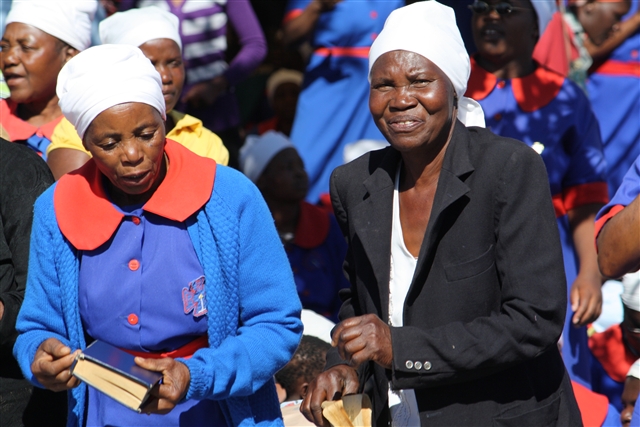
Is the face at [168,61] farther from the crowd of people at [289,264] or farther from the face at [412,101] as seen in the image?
the face at [412,101]

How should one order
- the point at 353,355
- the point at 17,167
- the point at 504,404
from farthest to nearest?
the point at 17,167
the point at 504,404
the point at 353,355

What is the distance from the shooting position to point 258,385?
9.42ft

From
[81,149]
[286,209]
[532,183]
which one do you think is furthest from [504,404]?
[286,209]

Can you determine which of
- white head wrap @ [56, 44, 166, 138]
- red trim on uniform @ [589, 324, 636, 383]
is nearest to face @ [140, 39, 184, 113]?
white head wrap @ [56, 44, 166, 138]

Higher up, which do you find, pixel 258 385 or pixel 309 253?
pixel 258 385

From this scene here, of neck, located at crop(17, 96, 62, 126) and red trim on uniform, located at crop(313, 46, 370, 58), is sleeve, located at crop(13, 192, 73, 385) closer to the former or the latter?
neck, located at crop(17, 96, 62, 126)

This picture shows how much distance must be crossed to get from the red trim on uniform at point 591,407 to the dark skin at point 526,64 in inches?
28.5

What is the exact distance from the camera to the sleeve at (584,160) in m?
4.80

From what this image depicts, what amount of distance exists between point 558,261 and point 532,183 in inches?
9.6

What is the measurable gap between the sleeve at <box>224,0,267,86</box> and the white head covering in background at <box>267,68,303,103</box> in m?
1.95

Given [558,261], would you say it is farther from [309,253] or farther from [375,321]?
[309,253]

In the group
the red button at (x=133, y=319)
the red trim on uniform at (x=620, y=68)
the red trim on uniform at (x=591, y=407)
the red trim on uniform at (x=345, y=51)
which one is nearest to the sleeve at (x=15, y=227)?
the red button at (x=133, y=319)

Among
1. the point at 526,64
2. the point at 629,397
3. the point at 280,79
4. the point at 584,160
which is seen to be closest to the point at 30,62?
the point at 526,64

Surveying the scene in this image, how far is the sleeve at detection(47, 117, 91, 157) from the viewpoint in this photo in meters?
4.14
